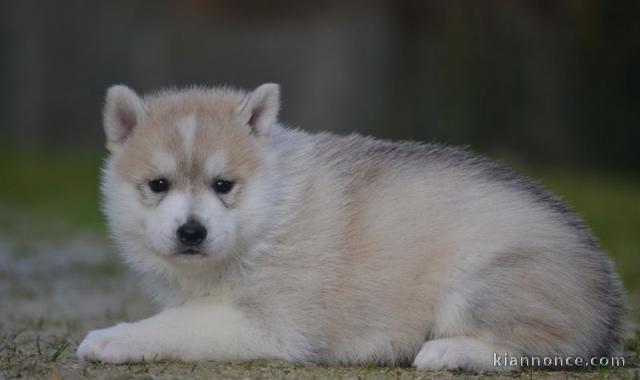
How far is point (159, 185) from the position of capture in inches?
203

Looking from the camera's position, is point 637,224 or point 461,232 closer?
point 461,232

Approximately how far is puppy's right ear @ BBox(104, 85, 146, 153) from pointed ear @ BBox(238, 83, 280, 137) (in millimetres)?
553

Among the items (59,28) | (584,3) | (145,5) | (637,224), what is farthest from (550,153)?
(59,28)

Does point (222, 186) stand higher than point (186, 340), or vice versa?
point (222, 186)

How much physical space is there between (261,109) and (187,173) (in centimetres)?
65

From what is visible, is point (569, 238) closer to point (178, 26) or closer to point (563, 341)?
point (563, 341)

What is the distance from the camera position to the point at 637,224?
1305 cm

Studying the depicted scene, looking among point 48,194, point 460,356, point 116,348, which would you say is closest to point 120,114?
point 116,348

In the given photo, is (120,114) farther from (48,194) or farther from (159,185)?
(48,194)

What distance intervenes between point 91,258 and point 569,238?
6.36m

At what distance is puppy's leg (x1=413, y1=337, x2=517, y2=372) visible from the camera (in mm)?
4969

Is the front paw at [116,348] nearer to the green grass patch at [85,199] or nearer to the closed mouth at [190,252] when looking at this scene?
the closed mouth at [190,252]

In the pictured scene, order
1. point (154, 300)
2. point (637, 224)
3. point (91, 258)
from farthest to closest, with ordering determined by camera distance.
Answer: point (637, 224)
point (91, 258)
point (154, 300)

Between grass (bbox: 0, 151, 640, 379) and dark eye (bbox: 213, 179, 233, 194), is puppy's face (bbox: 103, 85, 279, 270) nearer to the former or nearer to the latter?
dark eye (bbox: 213, 179, 233, 194)
